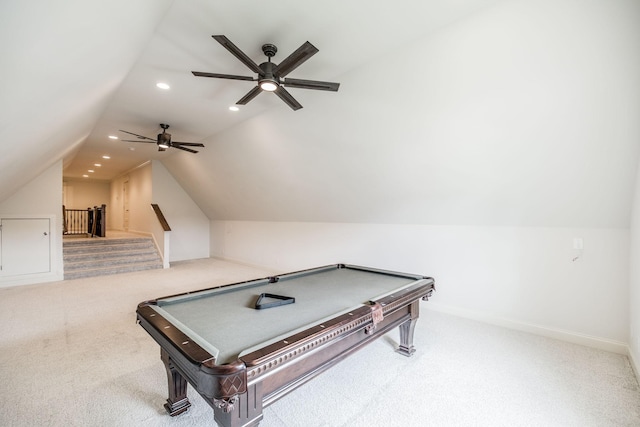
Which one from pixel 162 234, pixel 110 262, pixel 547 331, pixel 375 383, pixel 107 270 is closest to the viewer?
pixel 375 383

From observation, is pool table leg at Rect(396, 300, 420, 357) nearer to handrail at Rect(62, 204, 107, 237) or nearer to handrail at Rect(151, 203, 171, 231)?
handrail at Rect(151, 203, 171, 231)

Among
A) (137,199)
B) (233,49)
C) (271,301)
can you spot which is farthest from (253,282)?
(137,199)

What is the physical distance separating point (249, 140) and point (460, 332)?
3.99 meters

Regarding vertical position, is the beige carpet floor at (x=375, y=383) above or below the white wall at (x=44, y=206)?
below

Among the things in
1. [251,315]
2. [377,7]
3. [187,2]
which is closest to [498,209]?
[377,7]

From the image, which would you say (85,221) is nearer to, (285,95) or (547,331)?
(285,95)

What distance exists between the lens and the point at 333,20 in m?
2.13

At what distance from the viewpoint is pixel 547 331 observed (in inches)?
116

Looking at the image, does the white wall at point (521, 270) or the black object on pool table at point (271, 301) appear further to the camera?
the white wall at point (521, 270)

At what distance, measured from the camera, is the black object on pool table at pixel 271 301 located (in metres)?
1.87

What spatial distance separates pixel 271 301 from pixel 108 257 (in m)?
6.17

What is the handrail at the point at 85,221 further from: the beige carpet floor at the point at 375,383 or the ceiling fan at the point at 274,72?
the ceiling fan at the point at 274,72

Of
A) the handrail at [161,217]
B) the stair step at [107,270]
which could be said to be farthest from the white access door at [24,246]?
the handrail at [161,217]

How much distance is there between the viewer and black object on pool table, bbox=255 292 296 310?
6.13 ft
